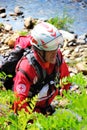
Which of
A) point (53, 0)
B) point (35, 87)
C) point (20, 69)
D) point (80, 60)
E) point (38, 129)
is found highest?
point (38, 129)

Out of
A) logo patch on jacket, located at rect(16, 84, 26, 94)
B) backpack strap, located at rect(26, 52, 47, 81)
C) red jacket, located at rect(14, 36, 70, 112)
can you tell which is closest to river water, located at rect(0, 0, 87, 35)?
red jacket, located at rect(14, 36, 70, 112)

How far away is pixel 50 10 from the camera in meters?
13.6

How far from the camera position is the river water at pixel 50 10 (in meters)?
12.2

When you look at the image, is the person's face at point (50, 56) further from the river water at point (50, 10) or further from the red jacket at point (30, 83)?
the river water at point (50, 10)

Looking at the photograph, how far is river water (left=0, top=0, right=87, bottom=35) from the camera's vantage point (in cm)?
1216

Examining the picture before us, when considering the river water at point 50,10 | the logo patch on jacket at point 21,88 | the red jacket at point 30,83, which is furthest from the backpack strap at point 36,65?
the river water at point 50,10

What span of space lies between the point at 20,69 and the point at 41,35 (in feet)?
1.39

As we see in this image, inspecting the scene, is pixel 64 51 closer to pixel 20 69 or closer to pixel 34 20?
pixel 34 20

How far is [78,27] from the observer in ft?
39.1

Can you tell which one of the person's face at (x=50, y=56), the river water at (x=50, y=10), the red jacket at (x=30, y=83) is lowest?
the river water at (x=50, y=10)

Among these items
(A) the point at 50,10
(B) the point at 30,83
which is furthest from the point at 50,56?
(A) the point at 50,10

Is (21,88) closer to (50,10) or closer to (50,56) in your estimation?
(50,56)

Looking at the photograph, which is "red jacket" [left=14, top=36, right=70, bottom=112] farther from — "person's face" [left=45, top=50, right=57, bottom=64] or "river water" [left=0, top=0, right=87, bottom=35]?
"river water" [left=0, top=0, right=87, bottom=35]

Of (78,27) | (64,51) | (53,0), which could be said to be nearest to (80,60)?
(64,51)
